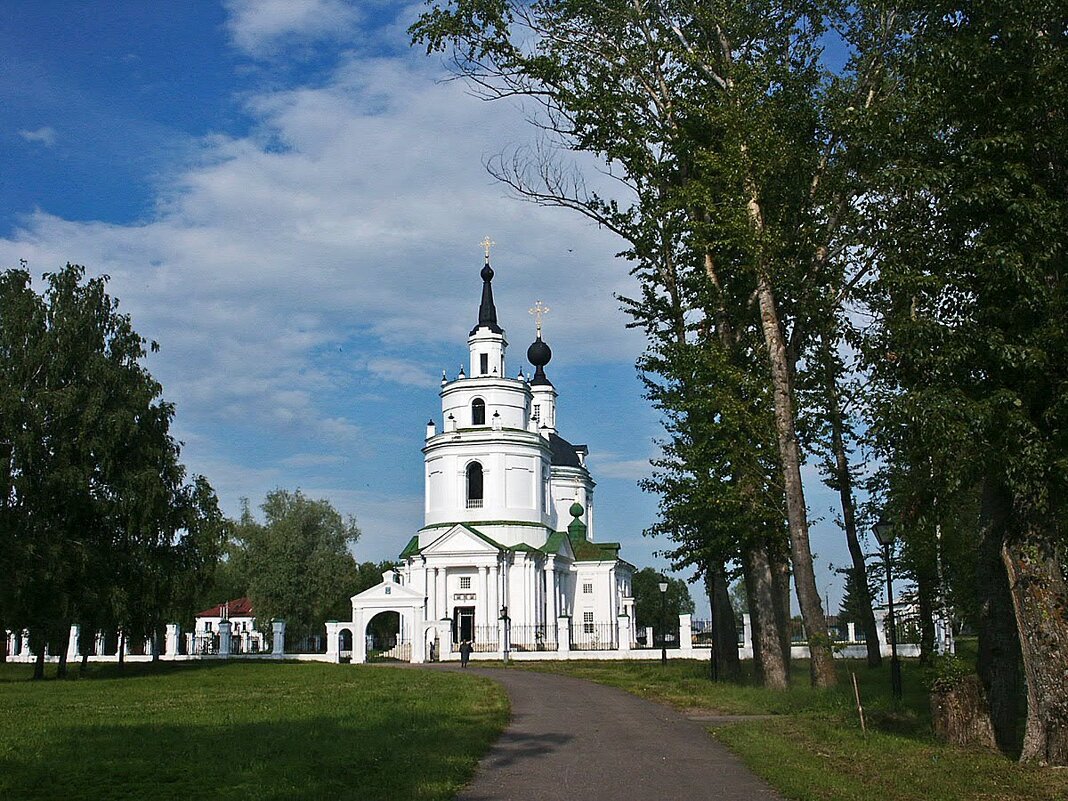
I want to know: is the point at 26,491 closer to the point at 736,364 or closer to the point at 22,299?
the point at 22,299

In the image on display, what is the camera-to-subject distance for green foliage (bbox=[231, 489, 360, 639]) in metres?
60.8

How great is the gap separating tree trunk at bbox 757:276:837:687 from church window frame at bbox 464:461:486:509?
4052 centimetres

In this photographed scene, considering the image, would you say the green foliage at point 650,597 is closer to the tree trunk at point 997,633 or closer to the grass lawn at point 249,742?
the grass lawn at point 249,742

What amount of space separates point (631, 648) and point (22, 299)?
27541mm

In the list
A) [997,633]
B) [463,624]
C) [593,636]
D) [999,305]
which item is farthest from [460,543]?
[999,305]

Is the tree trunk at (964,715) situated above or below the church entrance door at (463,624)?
below

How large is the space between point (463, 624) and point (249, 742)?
43637 millimetres

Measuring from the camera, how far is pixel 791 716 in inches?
642

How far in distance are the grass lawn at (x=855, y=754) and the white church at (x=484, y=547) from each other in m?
31.7

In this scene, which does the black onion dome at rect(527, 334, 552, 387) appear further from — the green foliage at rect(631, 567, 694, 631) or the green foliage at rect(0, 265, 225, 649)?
the green foliage at rect(0, 265, 225, 649)

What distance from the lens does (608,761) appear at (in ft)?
38.8

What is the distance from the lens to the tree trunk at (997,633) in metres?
13.1

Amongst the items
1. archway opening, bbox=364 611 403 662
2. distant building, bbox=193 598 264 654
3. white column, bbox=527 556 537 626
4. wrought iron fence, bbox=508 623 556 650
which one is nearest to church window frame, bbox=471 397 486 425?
white column, bbox=527 556 537 626

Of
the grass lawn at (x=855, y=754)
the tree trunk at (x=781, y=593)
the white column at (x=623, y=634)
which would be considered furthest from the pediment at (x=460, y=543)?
the grass lawn at (x=855, y=754)
